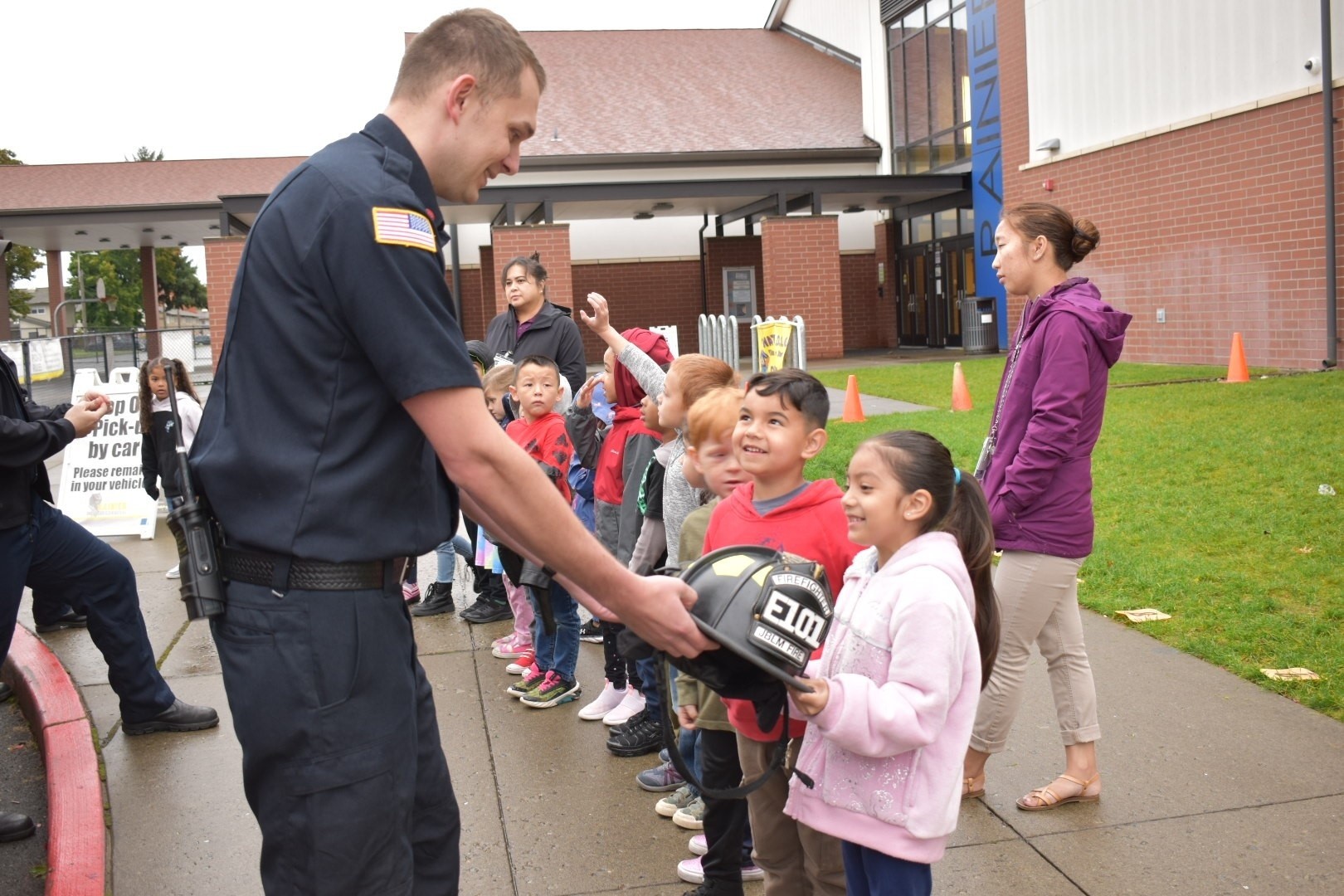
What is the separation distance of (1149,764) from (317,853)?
342 cm

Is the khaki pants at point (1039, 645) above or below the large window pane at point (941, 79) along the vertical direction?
below

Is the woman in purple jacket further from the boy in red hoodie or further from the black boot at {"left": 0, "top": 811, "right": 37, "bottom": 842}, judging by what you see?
the black boot at {"left": 0, "top": 811, "right": 37, "bottom": 842}

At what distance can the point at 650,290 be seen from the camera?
34.5 metres

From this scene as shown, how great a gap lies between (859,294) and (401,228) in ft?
109

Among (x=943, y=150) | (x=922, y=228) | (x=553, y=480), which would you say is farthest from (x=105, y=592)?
(x=922, y=228)

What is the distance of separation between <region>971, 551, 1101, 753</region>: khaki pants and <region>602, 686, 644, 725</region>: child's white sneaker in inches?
67.6

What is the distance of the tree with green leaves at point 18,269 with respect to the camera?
195ft

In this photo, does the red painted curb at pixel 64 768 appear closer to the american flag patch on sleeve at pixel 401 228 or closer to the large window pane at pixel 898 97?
the american flag patch on sleeve at pixel 401 228

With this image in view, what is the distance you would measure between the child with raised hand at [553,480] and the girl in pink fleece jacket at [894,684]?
2.76m

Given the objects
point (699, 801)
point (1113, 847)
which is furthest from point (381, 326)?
point (1113, 847)

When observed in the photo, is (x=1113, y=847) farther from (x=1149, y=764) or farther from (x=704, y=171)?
(x=704, y=171)

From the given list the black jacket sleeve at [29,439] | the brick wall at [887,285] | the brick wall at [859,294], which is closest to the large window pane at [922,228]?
the brick wall at [887,285]

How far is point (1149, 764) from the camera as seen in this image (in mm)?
4535

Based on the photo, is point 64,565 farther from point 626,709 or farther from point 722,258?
point 722,258
